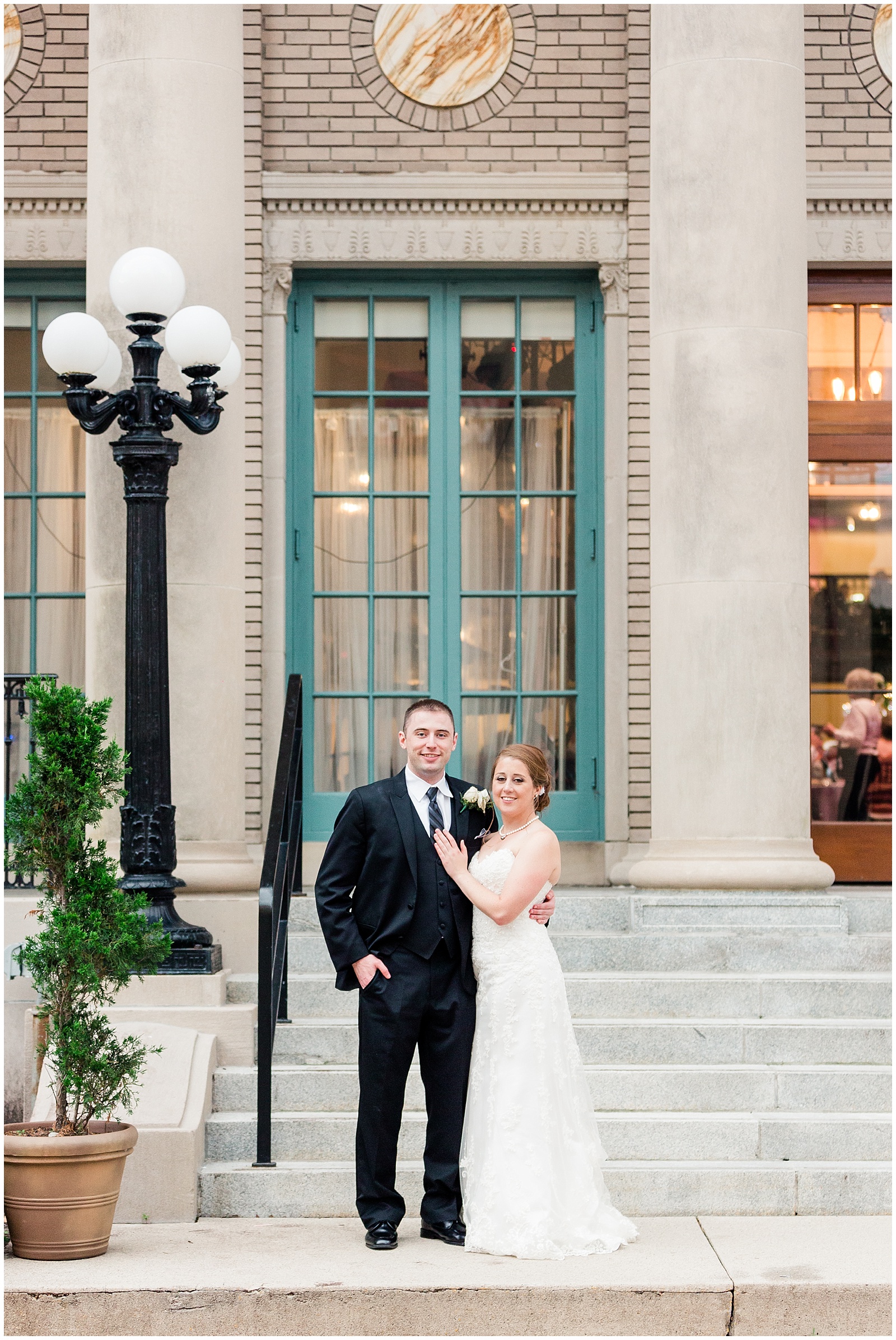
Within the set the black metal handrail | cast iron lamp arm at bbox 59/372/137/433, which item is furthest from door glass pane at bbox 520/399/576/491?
cast iron lamp arm at bbox 59/372/137/433

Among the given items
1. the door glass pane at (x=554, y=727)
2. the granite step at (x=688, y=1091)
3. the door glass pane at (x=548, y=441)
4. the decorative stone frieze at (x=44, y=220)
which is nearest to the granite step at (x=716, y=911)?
the granite step at (x=688, y=1091)

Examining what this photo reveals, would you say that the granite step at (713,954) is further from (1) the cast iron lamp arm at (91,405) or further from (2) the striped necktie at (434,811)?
(1) the cast iron lamp arm at (91,405)

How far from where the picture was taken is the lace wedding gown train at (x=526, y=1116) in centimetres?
558

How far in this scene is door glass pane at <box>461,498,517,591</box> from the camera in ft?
31.7

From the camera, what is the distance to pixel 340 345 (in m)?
9.66

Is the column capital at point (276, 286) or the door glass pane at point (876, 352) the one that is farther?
the door glass pane at point (876, 352)

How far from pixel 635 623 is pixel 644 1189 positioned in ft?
12.7

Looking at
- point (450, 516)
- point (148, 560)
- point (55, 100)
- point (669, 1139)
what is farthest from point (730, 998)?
point (55, 100)

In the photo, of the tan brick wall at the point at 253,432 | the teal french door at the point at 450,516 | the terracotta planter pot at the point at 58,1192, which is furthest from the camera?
the teal french door at the point at 450,516

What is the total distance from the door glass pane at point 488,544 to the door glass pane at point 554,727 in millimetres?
747

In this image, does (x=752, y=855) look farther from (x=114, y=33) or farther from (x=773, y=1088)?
(x=114, y=33)

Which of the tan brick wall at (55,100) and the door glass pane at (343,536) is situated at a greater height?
the tan brick wall at (55,100)

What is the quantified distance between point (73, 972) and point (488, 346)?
5265 mm

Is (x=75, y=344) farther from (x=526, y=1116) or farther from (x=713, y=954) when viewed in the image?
(x=713, y=954)
